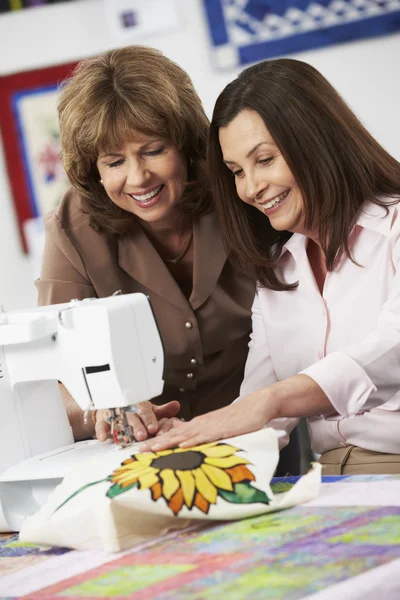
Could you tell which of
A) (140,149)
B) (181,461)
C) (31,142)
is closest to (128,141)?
(140,149)

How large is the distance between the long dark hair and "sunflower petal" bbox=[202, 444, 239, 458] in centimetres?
61

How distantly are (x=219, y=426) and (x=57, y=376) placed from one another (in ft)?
0.99

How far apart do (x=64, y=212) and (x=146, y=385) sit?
79cm

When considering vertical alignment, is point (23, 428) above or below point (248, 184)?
below

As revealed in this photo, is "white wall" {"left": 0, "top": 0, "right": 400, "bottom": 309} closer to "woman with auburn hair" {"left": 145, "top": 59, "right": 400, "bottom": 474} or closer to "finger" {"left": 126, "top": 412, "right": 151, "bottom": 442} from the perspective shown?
"woman with auburn hair" {"left": 145, "top": 59, "right": 400, "bottom": 474}

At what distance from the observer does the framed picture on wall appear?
429cm

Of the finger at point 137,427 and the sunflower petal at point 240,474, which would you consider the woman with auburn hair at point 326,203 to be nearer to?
the finger at point 137,427

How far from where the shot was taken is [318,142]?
176 centimetres

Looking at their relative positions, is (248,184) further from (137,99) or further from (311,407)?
(311,407)

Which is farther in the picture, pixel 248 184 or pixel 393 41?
pixel 393 41

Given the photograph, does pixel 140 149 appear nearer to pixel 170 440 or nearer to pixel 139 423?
pixel 139 423

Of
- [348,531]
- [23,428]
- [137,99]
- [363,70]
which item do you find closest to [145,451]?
[23,428]

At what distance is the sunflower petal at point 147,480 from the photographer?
4.07ft

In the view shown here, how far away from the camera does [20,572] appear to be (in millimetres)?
1205
